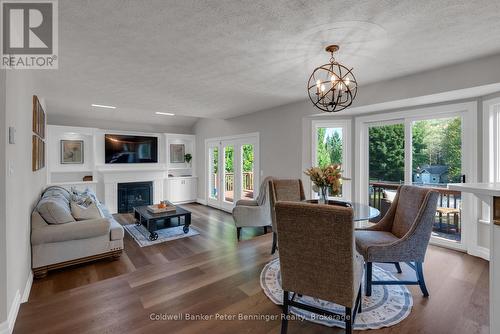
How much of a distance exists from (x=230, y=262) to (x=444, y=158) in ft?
11.1

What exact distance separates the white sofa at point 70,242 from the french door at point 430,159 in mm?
4109

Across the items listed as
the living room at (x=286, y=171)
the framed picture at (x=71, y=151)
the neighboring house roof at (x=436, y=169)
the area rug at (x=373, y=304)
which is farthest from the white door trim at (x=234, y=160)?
the framed picture at (x=71, y=151)

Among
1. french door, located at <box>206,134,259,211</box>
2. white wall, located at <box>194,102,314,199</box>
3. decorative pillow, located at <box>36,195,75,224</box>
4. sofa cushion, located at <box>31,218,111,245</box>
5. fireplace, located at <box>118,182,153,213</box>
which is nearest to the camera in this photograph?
sofa cushion, located at <box>31,218,111,245</box>

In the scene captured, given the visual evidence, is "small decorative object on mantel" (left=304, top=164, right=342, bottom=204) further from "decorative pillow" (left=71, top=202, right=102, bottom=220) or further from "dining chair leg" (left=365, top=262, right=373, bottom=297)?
"decorative pillow" (left=71, top=202, right=102, bottom=220)

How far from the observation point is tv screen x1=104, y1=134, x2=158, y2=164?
6.78 m

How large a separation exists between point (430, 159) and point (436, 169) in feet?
0.55

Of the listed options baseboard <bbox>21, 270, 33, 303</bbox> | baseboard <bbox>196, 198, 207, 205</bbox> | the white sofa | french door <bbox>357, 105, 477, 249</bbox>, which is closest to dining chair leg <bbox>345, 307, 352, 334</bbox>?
french door <bbox>357, 105, 477, 249</bbox>

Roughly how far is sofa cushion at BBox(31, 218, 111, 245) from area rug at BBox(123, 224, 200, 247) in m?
0.95

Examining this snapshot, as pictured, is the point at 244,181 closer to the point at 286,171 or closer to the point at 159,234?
the point at 286,171

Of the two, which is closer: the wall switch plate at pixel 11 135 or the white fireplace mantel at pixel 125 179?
the wall switch plate at pixel 11 135

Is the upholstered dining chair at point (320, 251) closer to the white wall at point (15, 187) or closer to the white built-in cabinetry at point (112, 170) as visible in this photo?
the white wall at point (15, 187)

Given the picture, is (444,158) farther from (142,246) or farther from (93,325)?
(142,246)

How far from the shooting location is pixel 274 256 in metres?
3.17

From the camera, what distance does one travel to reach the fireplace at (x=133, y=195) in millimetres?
6711
